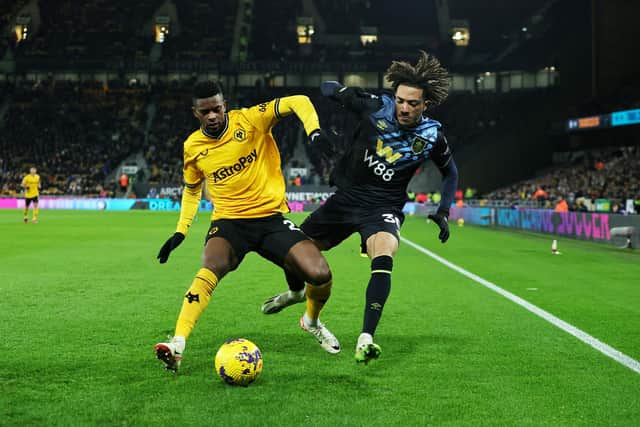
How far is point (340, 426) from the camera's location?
4.03 metres

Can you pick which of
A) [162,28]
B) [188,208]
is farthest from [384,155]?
[162,28]

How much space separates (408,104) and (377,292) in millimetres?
1719

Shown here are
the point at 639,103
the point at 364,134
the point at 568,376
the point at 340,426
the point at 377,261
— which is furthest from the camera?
the point at 639,103

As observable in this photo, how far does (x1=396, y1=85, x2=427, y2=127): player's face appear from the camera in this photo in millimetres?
6250

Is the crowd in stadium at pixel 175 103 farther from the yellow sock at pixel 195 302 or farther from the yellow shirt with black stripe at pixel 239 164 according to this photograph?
the yellow sock at pixel 195 302

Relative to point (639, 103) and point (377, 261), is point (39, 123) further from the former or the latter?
point (377, 261)

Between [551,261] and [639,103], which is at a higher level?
[639,103]

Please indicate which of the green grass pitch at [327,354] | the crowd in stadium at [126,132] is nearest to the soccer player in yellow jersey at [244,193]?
the green grass pitch at [327,354]

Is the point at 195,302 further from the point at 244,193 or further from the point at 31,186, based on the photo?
the point at 31,186

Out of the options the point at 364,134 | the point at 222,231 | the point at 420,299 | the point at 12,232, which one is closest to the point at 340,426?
the point at 222,231

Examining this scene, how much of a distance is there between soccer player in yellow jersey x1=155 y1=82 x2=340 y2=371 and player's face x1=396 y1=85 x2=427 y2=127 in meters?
0.82

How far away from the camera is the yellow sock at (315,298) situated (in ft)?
20.8

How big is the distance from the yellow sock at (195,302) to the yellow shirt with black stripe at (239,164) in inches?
28.7

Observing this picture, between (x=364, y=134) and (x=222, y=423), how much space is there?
10.5 ft
